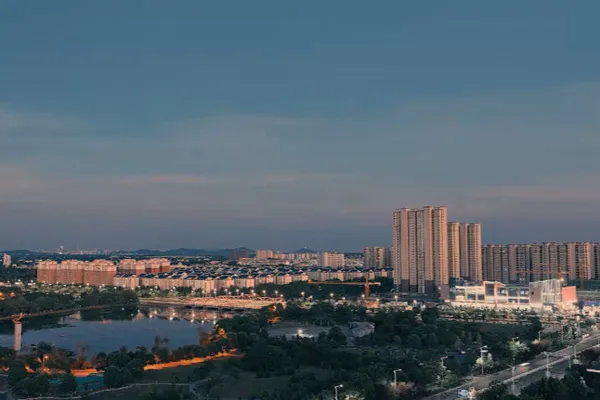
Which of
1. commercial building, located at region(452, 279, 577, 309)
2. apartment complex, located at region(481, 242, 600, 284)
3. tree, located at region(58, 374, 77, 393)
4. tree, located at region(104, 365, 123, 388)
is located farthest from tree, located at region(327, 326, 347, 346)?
apartment complex, located at region(481, 242, 600, 284)

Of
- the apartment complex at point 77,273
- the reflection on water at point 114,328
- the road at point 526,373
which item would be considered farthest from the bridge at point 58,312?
the road at point 526,373

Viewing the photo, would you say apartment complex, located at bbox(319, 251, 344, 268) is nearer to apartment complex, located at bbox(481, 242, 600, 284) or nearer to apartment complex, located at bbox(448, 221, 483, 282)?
apartment complex, located at bbox(481, 242, 600, 284)

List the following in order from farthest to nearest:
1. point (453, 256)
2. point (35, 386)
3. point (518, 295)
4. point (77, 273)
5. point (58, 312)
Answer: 1. point (77, 273)
2. point (453, 256)
3. point (58, 312)
4. point (518, 295)
5. point (35, 386)

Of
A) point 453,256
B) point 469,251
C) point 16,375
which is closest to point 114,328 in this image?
point 16,375

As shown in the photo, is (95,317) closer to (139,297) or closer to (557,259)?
(139,297)

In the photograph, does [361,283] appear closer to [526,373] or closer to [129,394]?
[526,373]

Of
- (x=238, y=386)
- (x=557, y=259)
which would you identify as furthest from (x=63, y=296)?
(x=557, y=259)
